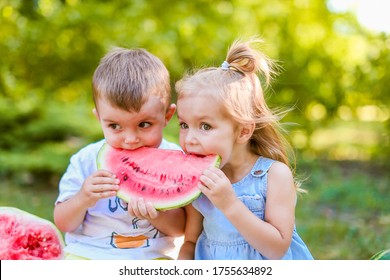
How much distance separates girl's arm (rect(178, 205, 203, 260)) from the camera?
2.65m

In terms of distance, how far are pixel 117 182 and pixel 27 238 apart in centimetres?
68

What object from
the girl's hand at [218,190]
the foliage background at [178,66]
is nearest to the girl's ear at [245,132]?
the girl's hand at [218,190]

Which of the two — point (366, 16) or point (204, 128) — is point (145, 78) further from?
point (366, 16)

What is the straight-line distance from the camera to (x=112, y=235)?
275 cm

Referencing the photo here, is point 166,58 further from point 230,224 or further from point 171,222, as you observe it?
point 230,224

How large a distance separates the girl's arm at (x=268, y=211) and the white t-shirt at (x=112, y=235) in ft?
1.74

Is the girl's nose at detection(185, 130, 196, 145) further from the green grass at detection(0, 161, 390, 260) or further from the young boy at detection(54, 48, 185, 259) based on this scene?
the green grass at detection(0, 161, 390, 260)

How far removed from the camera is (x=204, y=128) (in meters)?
2.43

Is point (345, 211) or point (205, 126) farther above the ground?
point (345, 211)

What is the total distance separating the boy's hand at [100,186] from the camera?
2496 millimetres

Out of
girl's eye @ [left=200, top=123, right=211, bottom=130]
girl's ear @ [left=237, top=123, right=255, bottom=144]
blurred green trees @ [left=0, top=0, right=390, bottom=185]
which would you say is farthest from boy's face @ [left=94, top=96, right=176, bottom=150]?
blurred green trees @ [left=0, top=0, right=390, bottom=185]

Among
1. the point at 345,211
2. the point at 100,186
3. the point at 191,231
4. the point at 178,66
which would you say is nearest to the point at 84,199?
the point at 100,186

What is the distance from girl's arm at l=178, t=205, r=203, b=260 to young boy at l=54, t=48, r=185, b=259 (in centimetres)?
5
